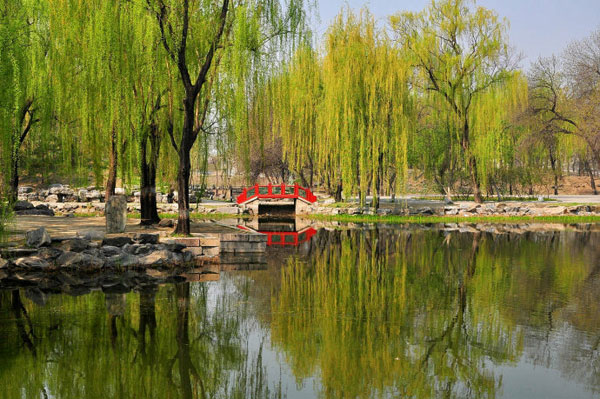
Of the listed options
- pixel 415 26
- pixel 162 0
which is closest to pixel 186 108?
pixel 162 0

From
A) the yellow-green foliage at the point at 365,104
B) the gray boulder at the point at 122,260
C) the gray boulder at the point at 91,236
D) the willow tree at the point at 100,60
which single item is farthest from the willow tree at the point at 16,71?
the yellow-green foliage at the point at 365,104

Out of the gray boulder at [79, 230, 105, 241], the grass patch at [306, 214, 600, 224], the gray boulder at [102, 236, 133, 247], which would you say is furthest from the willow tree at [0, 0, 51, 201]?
the grass patch at [306, 214, 600, 224]

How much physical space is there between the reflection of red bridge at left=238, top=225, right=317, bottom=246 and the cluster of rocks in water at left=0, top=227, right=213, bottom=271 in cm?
517

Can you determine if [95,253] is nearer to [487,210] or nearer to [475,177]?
[487,210]

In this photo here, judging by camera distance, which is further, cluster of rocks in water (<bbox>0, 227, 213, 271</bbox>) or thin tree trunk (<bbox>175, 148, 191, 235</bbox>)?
thin tree trunk (<bbox>175, 148, 191, 235</bbox>)

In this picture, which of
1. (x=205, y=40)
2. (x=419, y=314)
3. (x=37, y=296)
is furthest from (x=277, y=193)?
(x=419, y=314)

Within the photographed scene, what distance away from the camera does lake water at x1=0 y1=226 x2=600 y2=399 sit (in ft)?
16.9

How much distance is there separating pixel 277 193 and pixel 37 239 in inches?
797

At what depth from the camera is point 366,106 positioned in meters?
24.6

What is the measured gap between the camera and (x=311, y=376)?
5.38m

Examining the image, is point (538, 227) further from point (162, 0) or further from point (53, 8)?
point (53, 8)

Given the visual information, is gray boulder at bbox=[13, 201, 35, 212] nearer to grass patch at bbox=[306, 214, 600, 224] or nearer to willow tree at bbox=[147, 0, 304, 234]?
Result: willow tree at bbox=[147, 0, 304, 234]

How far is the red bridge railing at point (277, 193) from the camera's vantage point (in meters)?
31.1

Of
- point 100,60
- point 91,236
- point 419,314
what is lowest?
point 419,314
